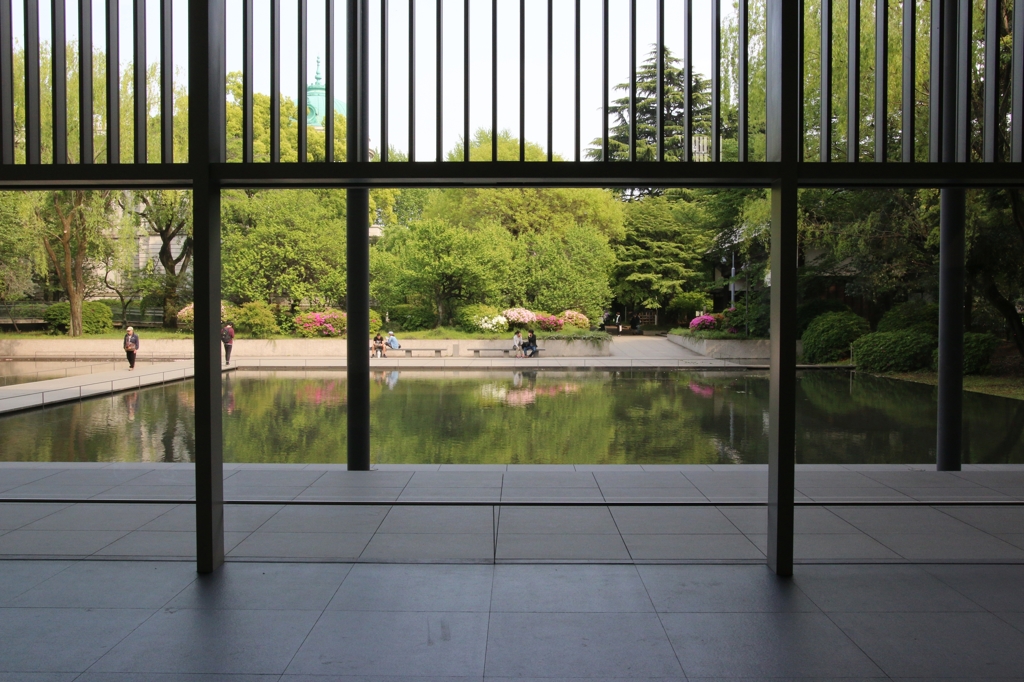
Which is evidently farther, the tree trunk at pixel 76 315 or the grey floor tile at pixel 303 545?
the tree trunk at pixel 76 315

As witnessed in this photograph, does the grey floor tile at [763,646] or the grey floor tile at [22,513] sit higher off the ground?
the grey floor tile at [763,646]

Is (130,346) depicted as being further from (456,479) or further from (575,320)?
(456,479)

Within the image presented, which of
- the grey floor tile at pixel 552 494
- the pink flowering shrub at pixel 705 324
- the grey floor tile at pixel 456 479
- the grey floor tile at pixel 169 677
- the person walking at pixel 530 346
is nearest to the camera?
the grey floor tile at pixel 169 677

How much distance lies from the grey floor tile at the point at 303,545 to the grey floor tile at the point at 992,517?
15.8 feet

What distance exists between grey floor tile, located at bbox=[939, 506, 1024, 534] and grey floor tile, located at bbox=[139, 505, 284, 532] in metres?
5.68

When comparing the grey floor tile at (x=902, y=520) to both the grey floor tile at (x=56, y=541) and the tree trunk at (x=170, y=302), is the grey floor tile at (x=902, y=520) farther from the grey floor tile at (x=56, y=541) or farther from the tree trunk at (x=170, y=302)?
the tree trunk at (x=170, y=302)

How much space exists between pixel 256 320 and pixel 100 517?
2722 cm

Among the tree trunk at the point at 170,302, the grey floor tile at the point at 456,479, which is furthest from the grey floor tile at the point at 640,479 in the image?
the tree trunk at the point at 170,302

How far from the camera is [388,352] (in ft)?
95.9

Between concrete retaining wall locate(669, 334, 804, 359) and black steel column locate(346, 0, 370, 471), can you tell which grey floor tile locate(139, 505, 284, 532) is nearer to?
black steel column locate(346, 0, 370, 471)

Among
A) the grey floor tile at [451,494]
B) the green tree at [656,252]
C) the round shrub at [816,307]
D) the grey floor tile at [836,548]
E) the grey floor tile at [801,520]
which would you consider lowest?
the grey floor tile at [451,494]

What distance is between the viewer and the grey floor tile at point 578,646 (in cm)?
364

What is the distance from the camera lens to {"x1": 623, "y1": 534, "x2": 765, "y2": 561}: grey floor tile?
5.36 metres

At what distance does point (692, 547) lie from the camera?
5.60 metres
